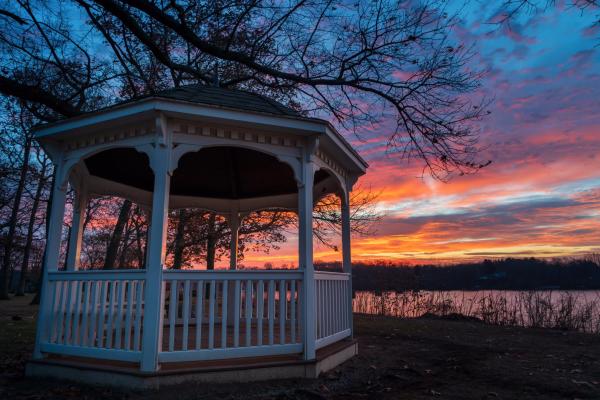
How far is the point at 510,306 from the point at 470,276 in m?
5.75

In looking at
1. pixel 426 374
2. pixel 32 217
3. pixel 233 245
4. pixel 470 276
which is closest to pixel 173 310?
pixel 426 374

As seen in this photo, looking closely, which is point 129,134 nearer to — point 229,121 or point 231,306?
point 229,121

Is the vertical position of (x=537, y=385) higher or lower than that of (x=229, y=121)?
lower

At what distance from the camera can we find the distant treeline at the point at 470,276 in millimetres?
13219

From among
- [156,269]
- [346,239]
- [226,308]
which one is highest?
[346,239]

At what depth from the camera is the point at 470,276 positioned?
1661 centimetres

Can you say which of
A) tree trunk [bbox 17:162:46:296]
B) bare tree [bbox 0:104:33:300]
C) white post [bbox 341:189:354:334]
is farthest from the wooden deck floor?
tree trunk [bbox 17:162:46:296]

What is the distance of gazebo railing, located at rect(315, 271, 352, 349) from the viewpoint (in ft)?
17.5

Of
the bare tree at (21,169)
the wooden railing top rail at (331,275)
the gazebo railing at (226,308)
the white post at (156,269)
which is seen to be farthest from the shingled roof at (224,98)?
the bare tree at (21,169)

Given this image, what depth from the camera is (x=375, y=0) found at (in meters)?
8.04

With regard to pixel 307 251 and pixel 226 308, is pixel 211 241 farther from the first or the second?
pixel 226 308

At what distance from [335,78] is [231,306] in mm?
5872

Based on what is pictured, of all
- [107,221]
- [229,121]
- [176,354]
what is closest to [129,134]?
[229,121]

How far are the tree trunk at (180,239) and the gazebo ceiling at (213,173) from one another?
255 inches
